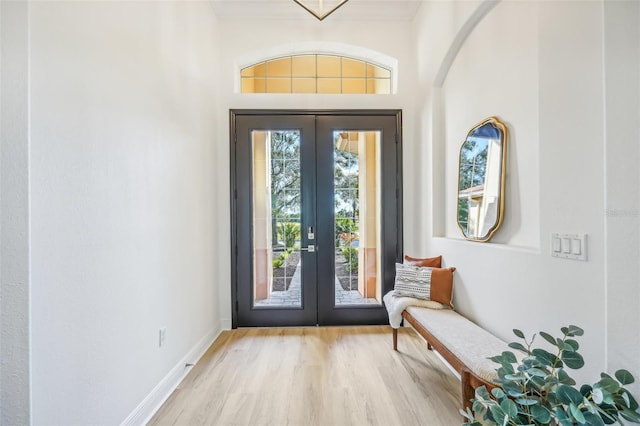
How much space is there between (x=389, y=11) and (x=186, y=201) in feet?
9.43

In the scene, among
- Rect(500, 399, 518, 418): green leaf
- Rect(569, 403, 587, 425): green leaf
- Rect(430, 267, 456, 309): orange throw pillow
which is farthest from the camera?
Rect(430, 267, 456, 309): orange throw pillow

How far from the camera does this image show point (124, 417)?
65.0 inches

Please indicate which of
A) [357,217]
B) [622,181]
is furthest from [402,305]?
[622,181]

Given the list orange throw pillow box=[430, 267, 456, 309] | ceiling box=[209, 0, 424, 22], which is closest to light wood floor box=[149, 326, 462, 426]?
orange throw pillow box=[430, 267, 456, 309]

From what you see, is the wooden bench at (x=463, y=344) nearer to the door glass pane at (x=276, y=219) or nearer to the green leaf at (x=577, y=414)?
the green leaf at (x=577, y=414)

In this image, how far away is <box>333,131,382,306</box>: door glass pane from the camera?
3434 millimetres

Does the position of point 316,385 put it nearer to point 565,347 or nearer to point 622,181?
point 565,347

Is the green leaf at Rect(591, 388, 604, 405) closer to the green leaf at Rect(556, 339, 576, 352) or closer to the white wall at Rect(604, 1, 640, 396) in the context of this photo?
the green leaf at Rect(556, 339, 576, 352)

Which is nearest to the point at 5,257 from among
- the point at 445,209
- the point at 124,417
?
the point at 124,417

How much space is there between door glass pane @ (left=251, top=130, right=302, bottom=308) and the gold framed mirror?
65.9 inches

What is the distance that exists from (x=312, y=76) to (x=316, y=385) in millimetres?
3087

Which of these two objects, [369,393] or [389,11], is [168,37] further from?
[369,393]

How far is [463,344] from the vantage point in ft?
5.85

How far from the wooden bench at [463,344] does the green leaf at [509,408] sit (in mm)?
386
